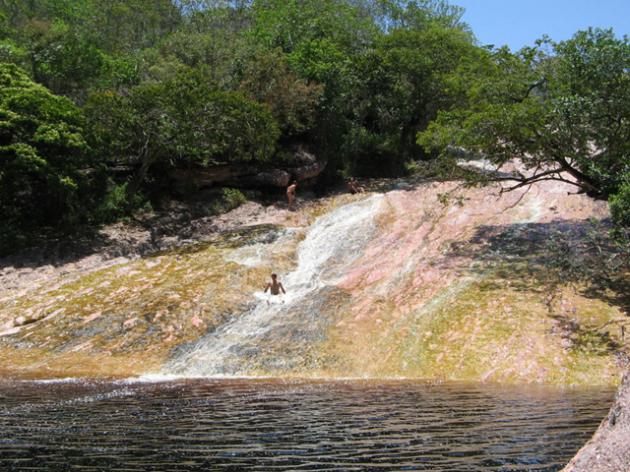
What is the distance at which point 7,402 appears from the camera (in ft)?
46.8

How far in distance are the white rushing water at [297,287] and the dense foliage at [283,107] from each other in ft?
17.7

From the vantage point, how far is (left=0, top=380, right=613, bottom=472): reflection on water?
899cm

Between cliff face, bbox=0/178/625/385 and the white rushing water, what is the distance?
7cm

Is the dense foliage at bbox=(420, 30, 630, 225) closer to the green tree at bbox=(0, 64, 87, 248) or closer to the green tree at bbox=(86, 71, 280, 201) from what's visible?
the green tree at bbox=(86, 71, 280, 201)

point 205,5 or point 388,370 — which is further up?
point 205,5

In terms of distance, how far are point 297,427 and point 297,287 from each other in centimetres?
1399

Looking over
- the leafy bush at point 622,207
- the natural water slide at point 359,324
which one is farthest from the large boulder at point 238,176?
the leafy bush at point 622,207

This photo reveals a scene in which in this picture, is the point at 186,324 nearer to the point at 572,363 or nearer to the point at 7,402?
the point at 7,402

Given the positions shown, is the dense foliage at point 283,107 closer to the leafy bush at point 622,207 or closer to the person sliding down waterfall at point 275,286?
the leafy bush at point 622,207

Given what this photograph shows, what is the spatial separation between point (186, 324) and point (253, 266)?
5.22 m

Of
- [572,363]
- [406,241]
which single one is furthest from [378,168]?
[572,363]

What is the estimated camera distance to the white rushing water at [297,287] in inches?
784

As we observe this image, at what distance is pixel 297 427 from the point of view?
1112cm

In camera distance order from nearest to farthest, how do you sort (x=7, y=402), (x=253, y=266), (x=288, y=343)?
1. (x=7, y=402)
2. (x=288, y=343)
3. (x=253, y=266)
